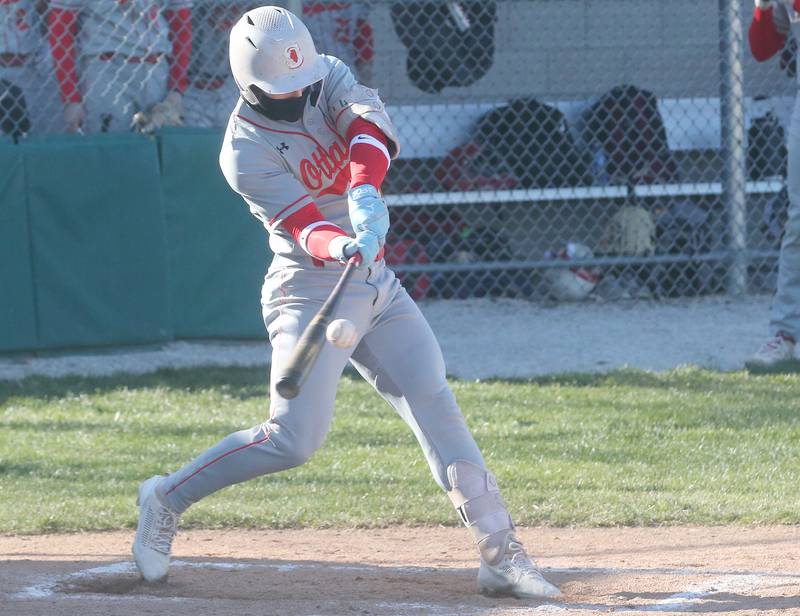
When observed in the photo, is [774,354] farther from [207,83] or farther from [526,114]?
[207,83]

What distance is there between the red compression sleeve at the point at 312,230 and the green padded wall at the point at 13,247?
397 cm

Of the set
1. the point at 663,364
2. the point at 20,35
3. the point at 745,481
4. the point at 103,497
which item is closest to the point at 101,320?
the point at 20,35

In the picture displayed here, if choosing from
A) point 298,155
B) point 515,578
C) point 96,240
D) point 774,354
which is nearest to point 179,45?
point 96,240

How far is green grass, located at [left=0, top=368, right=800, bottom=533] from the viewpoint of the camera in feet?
16.6

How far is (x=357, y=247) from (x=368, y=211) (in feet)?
0.38

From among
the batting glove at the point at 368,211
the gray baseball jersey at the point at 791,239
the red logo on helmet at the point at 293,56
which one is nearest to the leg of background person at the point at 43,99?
the gray baseball jersey at the point at 791,239

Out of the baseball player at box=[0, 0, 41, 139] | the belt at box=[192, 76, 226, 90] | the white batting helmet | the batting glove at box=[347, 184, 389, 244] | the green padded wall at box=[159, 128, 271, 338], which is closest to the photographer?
the batting glove at box=[347, 184, 389, 244]

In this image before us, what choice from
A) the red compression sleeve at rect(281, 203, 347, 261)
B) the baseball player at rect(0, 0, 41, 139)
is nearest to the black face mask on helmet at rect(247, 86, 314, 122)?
A: the red compression sleeve at rect(281, 203, 347, 261)

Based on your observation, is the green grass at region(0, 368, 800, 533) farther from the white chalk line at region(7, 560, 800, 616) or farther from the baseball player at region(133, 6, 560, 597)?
the baseball player at region(133, 6, 560, 597)

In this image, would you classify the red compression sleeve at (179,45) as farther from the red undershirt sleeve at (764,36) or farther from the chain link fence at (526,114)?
the red undershirt sleeve at (764,36)

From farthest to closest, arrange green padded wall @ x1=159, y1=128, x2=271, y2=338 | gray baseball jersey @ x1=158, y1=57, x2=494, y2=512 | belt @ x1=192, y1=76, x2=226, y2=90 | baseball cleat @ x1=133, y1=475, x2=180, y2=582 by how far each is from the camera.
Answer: belt @ x1=192, y1=76, x2=226, y2=90 < green padded wall @ x1=159, y1=128, x2=271, y2=338 < baseball cleat @ x1=133, y1=475, x2=180, y2=582 < gray baseball jersey @ x1=158, y1=57, x2=494, y2=512

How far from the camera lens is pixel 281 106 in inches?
147

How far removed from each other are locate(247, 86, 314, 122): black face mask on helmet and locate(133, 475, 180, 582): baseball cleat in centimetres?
115

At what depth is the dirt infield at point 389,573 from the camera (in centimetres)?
371
